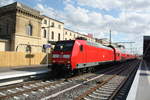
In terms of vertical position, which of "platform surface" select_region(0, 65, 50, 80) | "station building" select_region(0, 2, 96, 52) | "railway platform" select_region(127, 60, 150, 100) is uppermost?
"station building" select_region(0, 2, 96, 52)

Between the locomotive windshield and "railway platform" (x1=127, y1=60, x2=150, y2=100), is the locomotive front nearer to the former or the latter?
the locomotive windshield

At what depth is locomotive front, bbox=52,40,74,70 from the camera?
12430mm

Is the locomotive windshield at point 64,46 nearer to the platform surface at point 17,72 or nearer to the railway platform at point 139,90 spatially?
the platform surface at point 17,72

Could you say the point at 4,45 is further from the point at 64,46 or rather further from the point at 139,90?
the point at 139,90

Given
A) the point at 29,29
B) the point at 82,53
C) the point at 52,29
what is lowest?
the point at 82,53

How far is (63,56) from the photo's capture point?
12.8 meters

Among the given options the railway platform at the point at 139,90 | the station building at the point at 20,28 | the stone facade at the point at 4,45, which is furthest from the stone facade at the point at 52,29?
the railway platform at the point at 139,90

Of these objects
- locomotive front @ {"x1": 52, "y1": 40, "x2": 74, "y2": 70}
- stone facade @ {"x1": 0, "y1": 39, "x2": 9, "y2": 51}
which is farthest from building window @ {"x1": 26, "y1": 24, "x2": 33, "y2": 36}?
locomotive front @ {"x1": 52, "y1": 40, "x2": 74, "y2": 70}

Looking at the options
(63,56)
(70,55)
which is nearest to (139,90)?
(70,55)

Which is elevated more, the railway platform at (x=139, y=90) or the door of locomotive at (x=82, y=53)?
the door of locomotive at (x=82, y=53)

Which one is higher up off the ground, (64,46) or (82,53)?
(64,46)

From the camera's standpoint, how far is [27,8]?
34750mm

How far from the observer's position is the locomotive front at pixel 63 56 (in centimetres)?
1243

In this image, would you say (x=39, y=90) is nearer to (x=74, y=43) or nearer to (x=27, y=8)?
(x=74, y=43)
